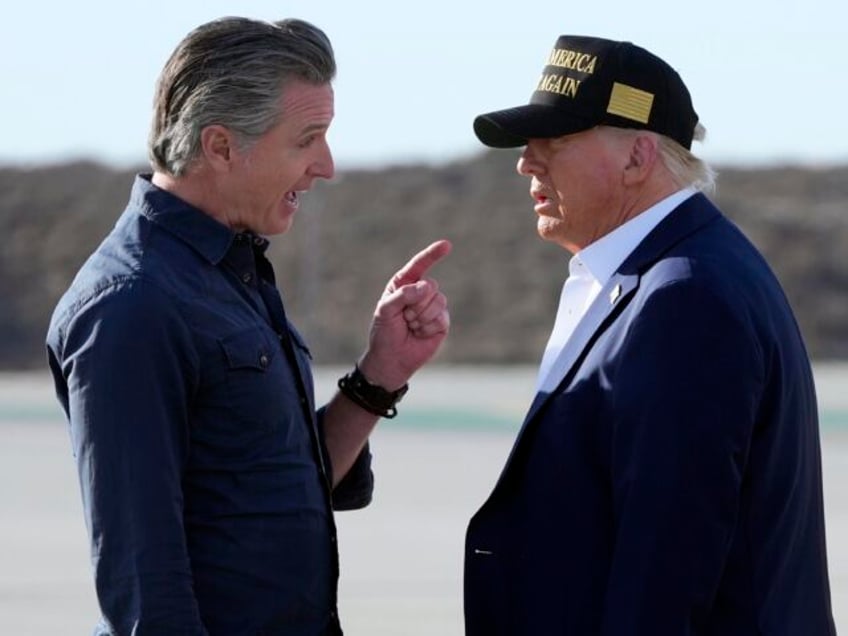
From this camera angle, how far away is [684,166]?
13.4ft

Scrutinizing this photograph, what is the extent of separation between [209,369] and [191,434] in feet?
0.40

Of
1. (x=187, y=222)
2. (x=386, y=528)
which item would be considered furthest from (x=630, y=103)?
(x=386, y=528)

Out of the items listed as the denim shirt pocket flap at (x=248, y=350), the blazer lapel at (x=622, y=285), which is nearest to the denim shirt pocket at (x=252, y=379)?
Result: the denim shirt pocket flap at (x=248, y=350)

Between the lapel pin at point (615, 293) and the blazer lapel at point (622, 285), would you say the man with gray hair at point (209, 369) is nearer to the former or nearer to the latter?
the blazer lapel at point (622, 285)

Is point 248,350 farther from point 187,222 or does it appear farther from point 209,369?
point 187,222

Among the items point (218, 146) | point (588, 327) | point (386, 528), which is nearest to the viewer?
point (218, 146)

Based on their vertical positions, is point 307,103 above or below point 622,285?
above

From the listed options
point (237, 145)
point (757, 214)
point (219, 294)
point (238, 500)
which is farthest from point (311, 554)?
point (757, 214)

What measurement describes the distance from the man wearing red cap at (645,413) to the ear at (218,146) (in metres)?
0.56

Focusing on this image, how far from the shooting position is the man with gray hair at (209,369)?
11.8ft

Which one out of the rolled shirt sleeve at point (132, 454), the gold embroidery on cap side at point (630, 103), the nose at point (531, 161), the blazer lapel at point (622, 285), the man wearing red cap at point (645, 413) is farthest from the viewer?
the nose at point (531, 161)

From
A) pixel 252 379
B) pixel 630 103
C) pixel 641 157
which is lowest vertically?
pixel 252 379

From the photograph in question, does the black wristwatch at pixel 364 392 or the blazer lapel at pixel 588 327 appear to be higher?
the blazer lapel at pixel 588 327

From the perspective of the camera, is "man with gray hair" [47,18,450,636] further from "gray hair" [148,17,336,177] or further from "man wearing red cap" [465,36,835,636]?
"man wearing red cap" [465,36,835,636]
